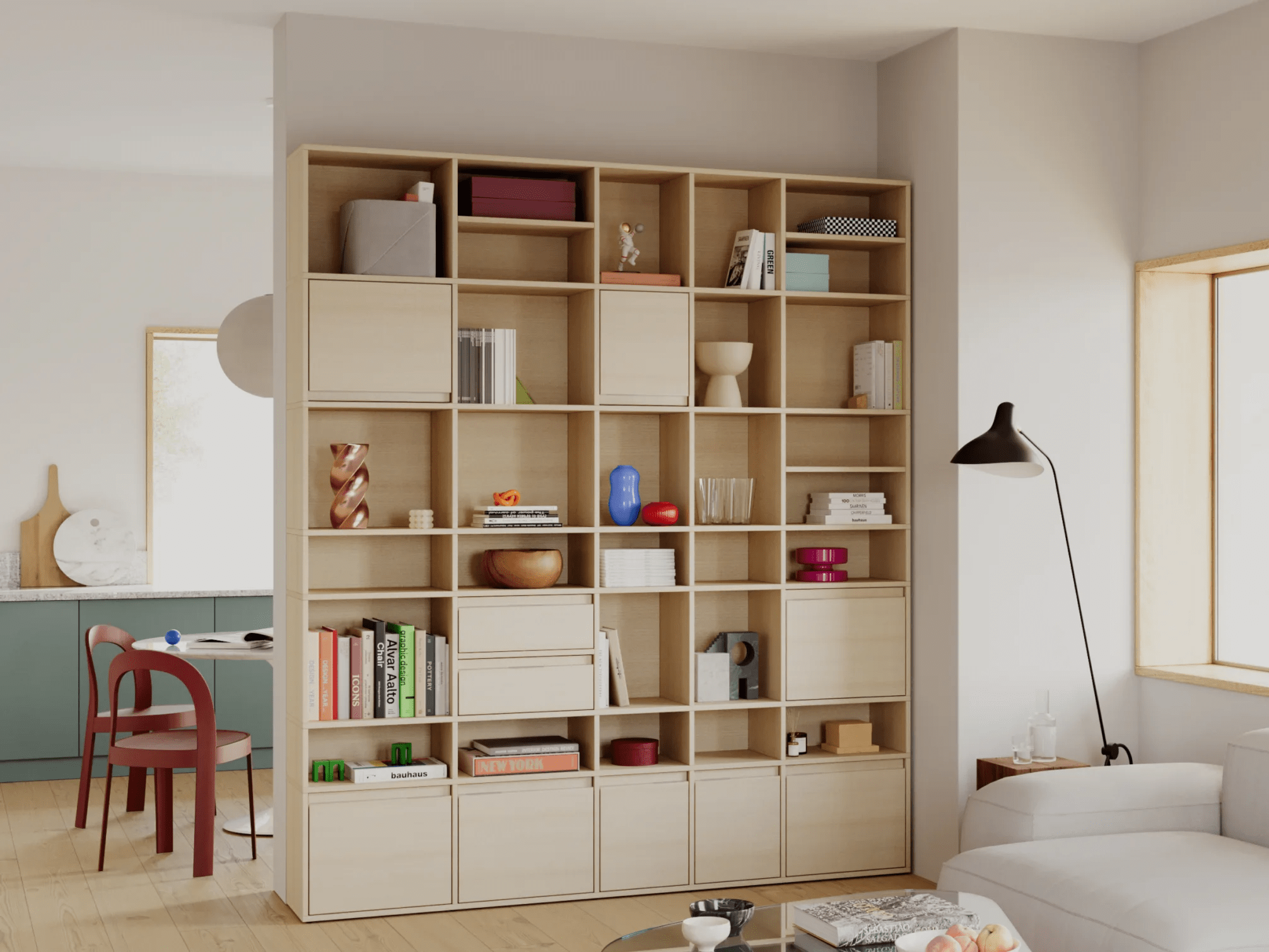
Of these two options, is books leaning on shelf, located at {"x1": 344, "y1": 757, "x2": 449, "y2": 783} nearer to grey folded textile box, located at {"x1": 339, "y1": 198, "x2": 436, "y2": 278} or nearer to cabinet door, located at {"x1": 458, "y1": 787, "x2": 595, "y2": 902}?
cabinet door, located at {"x1": 458, "y1": 787, "x2": 595, "y2": 902}

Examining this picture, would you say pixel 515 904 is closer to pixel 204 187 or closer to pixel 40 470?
pixel 40 470

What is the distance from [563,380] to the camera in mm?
4938

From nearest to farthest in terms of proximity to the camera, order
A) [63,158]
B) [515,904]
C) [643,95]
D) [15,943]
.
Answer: [15,943]
[515,904]
[643,95]
[63,158]

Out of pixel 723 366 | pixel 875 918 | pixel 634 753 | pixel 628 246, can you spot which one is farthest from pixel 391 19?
pixel 875 918

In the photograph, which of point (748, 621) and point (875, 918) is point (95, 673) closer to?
point (748, 621)

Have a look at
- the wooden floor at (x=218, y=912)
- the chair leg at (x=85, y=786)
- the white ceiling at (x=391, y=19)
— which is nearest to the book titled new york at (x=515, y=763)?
the wooden floor at (x=218, y=912)

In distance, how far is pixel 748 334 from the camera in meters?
5.14

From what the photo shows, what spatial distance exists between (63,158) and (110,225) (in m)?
0.46

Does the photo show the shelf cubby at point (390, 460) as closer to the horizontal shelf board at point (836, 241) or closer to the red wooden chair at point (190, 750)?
the red wooden chair at point (190, 750)

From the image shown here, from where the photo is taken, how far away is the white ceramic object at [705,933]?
2.91 m

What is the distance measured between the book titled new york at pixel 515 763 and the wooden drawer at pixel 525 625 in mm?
342

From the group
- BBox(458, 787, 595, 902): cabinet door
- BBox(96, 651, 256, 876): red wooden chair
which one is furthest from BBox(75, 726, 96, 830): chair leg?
BBox(458, 787, 595, 902): cabinet door

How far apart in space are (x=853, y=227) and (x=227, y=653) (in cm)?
277

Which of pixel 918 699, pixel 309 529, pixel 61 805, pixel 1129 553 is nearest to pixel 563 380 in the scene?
pixel 309 529
